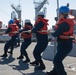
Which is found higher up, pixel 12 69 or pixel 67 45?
pixel 67 45

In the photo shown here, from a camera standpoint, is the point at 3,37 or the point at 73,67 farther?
the point at 3,37

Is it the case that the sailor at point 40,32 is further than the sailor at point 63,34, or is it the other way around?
the sailor at point 40,32

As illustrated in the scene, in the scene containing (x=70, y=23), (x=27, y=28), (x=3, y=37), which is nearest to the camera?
(x=70, y=23)

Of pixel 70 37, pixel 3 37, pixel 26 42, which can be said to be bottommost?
pixel 3 37

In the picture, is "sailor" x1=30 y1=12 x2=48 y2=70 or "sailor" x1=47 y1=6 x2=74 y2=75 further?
"sailor" x1=30 y1=12 x2=48 y2=70

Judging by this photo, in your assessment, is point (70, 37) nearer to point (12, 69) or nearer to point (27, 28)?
point (12, 69)

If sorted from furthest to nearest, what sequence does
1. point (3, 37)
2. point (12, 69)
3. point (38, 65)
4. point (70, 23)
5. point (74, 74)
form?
point (3, 37) < point (38, 65) < point (12, 69) < point (74, 74) < point (70, 23)

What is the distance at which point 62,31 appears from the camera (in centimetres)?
732

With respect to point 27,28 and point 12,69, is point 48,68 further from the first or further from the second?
point 27,28

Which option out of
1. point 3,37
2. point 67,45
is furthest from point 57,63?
point 3,37

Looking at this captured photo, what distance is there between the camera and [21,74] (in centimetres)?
859

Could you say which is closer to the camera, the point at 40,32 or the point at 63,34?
the point at 63,34

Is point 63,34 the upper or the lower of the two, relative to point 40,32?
upper

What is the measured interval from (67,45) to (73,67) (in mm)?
2666
